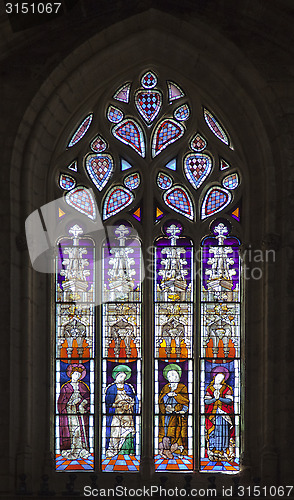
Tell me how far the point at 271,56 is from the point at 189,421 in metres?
4.82

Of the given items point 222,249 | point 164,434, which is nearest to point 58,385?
point 164,434

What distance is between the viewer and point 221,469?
17.8m

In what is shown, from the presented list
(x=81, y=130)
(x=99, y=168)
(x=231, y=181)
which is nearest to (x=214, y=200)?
(x=231, y=181)

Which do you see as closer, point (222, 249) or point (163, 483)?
point (163, 483)

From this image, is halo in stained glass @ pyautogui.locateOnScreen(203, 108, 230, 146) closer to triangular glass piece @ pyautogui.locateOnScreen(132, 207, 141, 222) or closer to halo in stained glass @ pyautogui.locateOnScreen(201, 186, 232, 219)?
halo in stained glass @ pyautogui.locateOnScreen(201, 186, 232, 219)

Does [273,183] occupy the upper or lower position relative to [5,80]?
lower

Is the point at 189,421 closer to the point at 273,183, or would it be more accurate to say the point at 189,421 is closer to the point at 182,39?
the point at 273,183

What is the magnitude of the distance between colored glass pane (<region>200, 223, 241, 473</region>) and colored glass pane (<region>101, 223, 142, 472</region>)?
84 cm

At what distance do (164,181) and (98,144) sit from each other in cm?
102

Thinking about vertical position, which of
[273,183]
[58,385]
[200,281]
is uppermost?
[273,183]

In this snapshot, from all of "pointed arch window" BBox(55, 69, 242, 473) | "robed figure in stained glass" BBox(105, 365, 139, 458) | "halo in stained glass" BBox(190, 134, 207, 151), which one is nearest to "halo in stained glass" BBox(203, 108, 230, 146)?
"pointed arch window" BBox(55, 69, 242, 473)

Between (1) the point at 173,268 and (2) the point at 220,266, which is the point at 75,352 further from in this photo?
(2) the point at 220,266

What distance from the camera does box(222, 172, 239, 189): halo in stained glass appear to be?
61.7 ft

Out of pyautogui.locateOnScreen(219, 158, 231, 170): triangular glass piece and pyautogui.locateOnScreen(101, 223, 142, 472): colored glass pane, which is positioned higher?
pyautogui.locateOnScreen(219, 158, 231, 170): triangular glass piece
